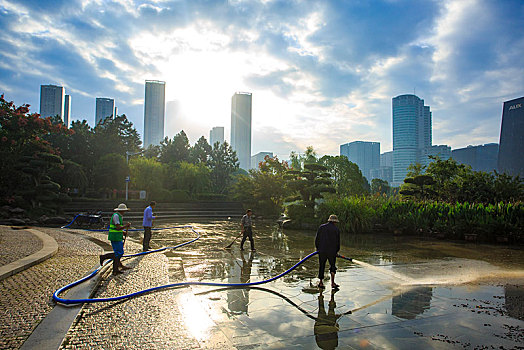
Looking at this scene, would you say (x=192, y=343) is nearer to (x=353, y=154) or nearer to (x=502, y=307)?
(x=502, y=307)

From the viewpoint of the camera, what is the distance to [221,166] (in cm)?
5953

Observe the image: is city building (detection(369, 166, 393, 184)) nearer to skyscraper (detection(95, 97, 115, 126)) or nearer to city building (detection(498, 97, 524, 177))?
city building (detection(498, 97, 524, 177))

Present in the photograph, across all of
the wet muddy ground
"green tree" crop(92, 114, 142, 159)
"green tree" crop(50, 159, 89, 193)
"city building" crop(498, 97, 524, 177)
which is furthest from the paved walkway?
"city building" crop(498, 97, 524, 177)

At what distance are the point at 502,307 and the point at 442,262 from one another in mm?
4221

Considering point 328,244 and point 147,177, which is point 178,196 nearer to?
point 147,177

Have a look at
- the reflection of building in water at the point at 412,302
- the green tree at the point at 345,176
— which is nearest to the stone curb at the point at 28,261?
the reflection of building in water at the point at 412,302

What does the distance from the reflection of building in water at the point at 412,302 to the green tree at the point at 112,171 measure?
31.7 metres

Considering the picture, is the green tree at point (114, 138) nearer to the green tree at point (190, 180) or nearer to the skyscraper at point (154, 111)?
the green tree at point (190, 180)

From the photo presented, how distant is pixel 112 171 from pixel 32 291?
99.3 ft

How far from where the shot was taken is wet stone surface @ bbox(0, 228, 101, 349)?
3863 millimetres

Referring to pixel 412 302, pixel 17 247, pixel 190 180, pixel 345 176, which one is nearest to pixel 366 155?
pixel 345 176

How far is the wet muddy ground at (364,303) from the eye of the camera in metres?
4.12

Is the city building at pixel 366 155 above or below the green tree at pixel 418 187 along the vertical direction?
above

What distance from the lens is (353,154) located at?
15400cm
